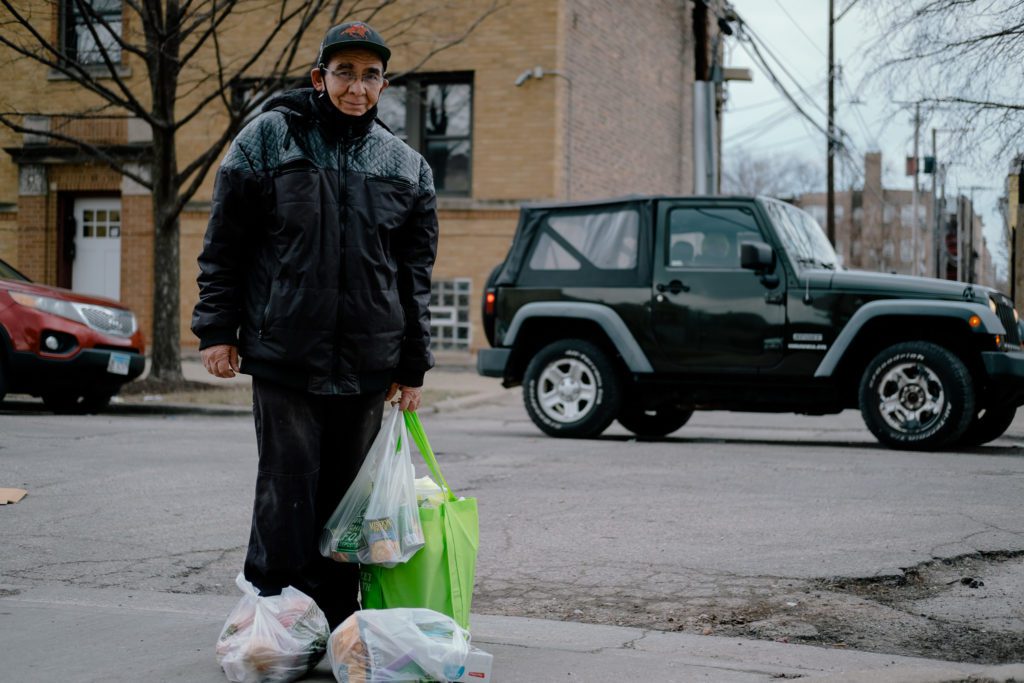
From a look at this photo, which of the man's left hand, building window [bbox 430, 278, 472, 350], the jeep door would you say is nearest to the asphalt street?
the jeep door

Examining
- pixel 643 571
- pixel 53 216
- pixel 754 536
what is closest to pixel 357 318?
pixel 643 571

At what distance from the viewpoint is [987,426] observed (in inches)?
397

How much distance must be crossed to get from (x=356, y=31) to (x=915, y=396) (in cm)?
690

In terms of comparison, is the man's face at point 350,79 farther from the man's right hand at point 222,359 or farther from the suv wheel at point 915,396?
the suv wheel at point 915,396

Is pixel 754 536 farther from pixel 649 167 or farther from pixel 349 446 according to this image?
pixel 649 167

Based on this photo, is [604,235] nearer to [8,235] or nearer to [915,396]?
[915,396]

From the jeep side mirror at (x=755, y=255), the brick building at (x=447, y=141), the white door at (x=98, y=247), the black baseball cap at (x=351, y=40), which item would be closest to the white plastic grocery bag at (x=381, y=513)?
the black baseball cap at (x=351, y=40)

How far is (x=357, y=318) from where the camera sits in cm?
378

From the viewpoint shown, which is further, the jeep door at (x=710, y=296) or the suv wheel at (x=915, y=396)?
the jeep door at (x=710, y=296)

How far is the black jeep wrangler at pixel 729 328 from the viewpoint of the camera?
9555 millimetres

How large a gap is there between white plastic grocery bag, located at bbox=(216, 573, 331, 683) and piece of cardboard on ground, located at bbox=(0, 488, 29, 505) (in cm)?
364

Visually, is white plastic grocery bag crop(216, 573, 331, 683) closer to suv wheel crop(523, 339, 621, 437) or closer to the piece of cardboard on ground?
the piece of cardboard on ground

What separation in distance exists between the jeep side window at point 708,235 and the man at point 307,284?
675 centimetres

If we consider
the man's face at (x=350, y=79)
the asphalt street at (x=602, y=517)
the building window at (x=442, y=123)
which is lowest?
the asphalt street at (x=602, y=517)
